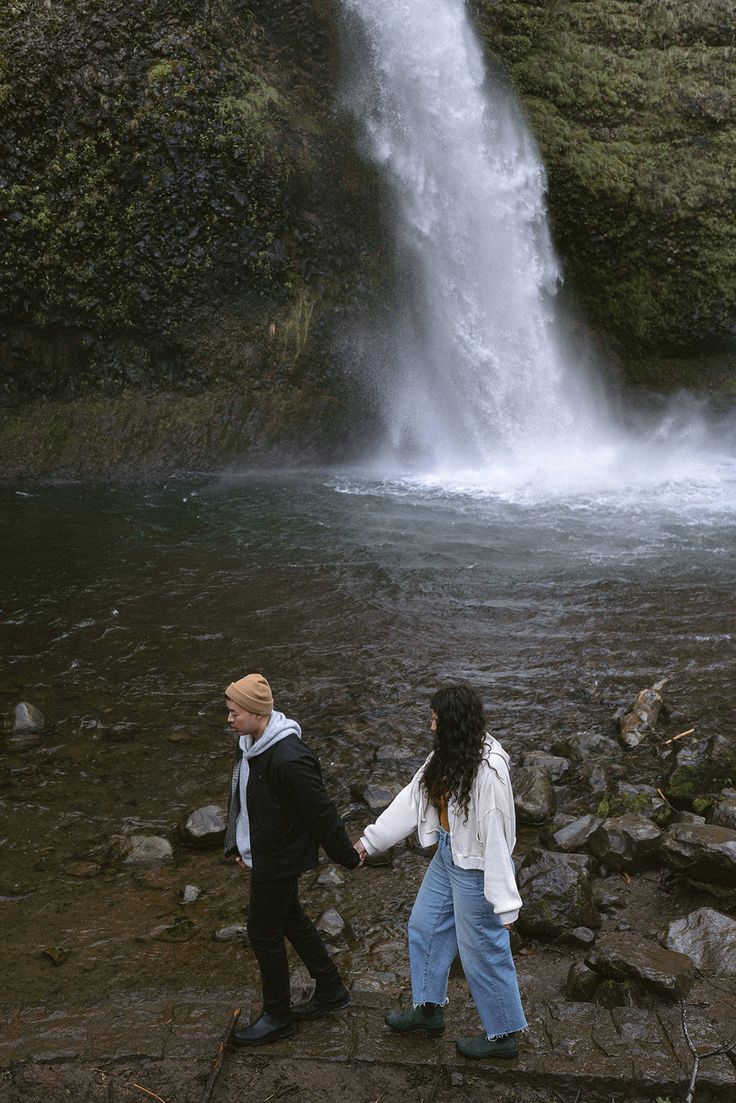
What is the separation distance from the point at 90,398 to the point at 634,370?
10.6 metres

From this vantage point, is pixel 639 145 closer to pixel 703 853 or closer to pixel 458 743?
pixel 703 853

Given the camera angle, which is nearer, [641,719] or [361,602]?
[641,719]

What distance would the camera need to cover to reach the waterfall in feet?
53.4

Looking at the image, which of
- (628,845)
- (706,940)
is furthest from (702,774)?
(706,940)

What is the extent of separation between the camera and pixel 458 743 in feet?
11.5

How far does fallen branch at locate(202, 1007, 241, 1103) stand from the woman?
77 centimetres

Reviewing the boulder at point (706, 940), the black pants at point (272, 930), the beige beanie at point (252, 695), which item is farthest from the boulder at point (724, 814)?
the beige beanie at point (252, 695)

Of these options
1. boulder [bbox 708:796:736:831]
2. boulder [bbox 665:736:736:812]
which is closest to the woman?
boulder [bbox 708:796:736:831]

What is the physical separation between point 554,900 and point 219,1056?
1.81m

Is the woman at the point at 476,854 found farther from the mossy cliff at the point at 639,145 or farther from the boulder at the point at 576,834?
the mossy cliff at the point at 639,145

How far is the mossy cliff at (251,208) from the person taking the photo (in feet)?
48.3

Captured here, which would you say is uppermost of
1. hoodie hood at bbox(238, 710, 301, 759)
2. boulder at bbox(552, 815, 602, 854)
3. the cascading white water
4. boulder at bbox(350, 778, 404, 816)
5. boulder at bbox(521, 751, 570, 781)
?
the cascading white water

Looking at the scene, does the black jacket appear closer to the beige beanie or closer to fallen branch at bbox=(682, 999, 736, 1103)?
the beige beanie

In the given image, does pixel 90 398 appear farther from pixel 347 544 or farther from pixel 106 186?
pixel 347 544
